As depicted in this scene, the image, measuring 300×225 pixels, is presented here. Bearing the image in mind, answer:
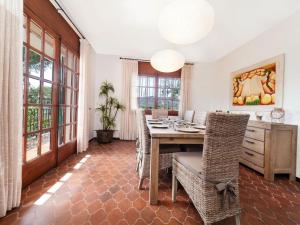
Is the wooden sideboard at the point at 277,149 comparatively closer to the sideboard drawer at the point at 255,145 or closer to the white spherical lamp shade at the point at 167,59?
the sideboard drawer at the point at 255,145

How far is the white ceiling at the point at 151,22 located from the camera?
2396mm

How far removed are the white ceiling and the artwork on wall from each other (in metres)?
0.72

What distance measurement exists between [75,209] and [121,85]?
3772mm

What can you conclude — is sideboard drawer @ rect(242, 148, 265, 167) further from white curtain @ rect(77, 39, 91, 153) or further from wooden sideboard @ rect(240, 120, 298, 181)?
white curtain @ rect(77, 39, 91, 153)

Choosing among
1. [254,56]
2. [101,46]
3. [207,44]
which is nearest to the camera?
[254,56]

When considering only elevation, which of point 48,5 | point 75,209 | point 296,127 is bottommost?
point 75,209

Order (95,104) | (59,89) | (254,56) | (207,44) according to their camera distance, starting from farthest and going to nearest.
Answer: (95,104) < (207,44) < (254,56) < (59,89)

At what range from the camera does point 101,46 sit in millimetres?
4191

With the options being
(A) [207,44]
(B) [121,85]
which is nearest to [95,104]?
(B) [121,85]

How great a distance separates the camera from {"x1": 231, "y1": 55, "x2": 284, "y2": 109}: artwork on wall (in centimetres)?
282

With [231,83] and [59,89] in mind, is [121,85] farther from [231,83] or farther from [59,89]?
[231,83]

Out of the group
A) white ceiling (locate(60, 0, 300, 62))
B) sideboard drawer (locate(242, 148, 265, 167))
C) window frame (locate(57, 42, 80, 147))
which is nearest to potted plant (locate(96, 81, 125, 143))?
window frame (locate(57, 42, 80, 147))

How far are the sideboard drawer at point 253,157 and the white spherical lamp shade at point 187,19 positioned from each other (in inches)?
85.4

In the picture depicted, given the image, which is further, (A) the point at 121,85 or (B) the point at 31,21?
(A) the point at 121,85
